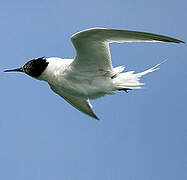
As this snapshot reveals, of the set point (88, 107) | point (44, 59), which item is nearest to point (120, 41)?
point (44, 59)

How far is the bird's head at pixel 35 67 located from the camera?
325 inches

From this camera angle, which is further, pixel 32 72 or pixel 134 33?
pixel 32 72

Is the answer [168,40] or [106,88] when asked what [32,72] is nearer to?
[106,88]

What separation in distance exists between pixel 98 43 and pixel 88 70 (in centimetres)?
71

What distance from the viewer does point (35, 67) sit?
27.4 feet

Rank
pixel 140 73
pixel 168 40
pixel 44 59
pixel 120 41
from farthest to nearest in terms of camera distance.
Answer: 1. pixel 44 59
2. pixel 140 73
3. pixel 120 41
4. pixel 168 40

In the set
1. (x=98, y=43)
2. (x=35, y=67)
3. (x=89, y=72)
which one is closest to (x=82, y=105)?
(x=35, y=67)

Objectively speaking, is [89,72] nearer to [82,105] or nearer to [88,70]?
[88,70]

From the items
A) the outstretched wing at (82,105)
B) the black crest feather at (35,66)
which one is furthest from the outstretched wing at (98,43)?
the outstretched wing at (82,105)

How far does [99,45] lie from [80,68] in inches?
27.0

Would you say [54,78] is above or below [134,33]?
below

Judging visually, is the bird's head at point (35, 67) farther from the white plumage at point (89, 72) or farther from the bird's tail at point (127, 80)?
the bird's tail at point (127, 80)

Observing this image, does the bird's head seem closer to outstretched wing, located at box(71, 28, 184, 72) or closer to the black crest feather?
the black crest feather

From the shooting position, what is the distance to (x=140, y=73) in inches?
302
